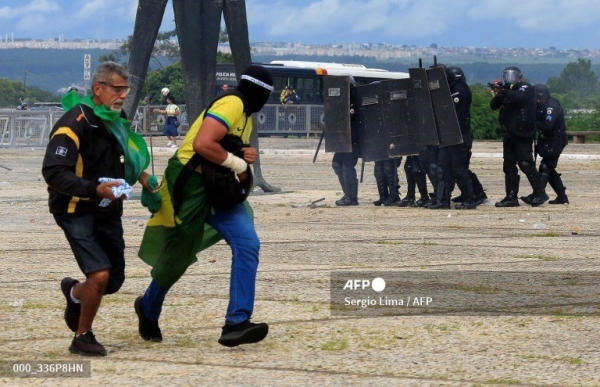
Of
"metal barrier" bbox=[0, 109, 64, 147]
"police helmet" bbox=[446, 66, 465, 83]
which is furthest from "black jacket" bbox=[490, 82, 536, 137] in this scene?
"metal barrier" bbox=[0, 109, 64, 147]

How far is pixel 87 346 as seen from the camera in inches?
288

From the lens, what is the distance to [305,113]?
47.1m

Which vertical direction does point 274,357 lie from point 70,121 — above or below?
below

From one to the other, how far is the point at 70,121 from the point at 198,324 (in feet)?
5.74

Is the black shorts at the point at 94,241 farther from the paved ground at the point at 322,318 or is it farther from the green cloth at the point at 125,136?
the paved ground at the point at 322,318

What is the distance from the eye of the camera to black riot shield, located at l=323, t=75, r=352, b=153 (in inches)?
758

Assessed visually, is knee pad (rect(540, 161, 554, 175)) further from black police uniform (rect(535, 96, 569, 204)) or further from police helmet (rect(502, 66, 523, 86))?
police helmet (rect(502, 66, 523, 86))

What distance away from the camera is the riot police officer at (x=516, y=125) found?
1817cm

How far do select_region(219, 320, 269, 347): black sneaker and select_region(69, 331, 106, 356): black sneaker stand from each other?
0.67 m

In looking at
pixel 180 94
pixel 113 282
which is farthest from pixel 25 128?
pixel 113 282

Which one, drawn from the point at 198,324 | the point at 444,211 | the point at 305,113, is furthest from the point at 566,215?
the point at 305,113

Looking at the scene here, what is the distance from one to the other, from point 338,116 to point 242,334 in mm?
12081

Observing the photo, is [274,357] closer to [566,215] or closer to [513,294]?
[513,294]

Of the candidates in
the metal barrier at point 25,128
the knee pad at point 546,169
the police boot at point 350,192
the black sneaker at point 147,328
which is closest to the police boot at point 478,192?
the knee pad at point 546,169
